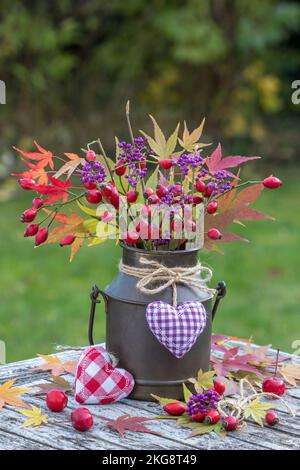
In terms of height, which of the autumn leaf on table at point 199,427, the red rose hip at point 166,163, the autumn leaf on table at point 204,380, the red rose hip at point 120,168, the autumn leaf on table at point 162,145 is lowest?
the autumn leaf on table at point 199,427

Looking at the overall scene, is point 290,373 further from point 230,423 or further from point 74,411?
point 74,411

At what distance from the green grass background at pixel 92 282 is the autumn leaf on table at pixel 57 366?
1.80 metres

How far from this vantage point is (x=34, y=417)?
1774 millimetres

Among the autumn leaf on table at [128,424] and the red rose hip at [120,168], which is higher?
the red rose hip at [120,168]

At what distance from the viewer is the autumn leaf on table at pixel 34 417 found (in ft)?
5.75

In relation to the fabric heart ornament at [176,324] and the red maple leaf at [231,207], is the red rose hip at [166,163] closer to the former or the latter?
the red maple leaf at [231,207]

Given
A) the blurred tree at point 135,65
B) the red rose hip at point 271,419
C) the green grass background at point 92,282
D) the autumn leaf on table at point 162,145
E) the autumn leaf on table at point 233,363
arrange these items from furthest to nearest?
the blurred tree at point 135,65, the green grass background at point 92,282, the autumn leaf on table at point 233,363, the autumn leaf on table at point 162,145, the red rose hip at point 271,419

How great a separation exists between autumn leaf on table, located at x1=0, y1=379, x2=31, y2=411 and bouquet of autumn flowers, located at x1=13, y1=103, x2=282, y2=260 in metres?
0.35

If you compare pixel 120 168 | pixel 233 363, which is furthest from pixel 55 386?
pixel 120 168

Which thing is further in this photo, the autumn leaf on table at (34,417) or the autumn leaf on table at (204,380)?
the autumn leaf on table at (204,380)

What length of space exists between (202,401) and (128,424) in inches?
6.4

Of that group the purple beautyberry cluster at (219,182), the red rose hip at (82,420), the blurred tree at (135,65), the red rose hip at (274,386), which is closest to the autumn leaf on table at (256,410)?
the red rose hip at (274,386)

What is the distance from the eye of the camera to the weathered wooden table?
5.47 feet

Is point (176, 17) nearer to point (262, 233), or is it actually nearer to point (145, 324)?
point (262, 233)
